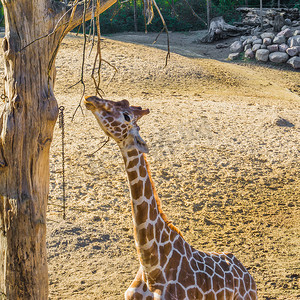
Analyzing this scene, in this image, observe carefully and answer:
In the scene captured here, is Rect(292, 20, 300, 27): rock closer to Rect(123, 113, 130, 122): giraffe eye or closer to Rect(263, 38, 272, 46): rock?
Rect(263, 38, 272, 46): rock

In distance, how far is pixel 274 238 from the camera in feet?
20.2

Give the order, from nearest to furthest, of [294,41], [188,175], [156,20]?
[188,175]
[294,41]
[156,20]

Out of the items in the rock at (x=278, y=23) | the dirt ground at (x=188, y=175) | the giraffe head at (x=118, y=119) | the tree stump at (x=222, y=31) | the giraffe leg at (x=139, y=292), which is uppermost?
the rock at (x=278, y=23)

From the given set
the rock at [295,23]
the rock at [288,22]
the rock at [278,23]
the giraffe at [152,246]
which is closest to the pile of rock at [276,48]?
the rock at [278,23]

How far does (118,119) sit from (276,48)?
1500 cm

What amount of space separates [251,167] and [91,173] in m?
3.05

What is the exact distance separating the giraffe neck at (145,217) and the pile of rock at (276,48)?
13.9 metres

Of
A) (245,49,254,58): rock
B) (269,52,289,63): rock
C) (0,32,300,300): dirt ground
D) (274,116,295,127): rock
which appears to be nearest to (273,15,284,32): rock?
(245,49,254,58): rock

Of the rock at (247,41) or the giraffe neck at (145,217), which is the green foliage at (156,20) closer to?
the rock at (247,41)

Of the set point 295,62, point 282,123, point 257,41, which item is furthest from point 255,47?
point 282,123

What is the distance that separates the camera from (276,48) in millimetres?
16641

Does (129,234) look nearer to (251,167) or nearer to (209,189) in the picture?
(209,189)

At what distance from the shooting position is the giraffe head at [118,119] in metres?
2.84

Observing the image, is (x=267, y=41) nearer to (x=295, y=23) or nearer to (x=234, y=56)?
(x=234, y=56)
